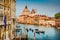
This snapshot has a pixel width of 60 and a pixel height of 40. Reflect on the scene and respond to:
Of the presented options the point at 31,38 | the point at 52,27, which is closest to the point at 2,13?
the point at 31,38

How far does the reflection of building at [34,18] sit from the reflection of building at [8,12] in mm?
96

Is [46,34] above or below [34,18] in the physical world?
below

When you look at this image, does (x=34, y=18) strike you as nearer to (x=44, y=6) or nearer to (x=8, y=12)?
(x=44, y=6)

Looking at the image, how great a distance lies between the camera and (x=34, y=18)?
1581mm

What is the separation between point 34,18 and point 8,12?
35 centimetres

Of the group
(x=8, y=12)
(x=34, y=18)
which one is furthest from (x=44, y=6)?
(x=8, y=12)

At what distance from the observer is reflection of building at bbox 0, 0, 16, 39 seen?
1.45 metres

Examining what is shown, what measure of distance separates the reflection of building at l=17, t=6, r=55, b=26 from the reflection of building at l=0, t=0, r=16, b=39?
0.10 meters

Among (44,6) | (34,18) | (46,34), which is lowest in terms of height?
(46,34)

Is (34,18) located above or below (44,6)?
below

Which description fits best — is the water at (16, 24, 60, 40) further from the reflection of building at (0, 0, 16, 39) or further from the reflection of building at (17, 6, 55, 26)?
the reflection of building at (0, 0, 16, 39)

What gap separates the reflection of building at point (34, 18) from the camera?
5.11ft

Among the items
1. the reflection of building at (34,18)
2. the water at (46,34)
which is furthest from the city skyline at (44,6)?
the water at (46,34)

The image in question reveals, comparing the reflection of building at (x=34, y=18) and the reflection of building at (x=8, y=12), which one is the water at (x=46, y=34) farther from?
the reflection of building at (x=8, y=12)
